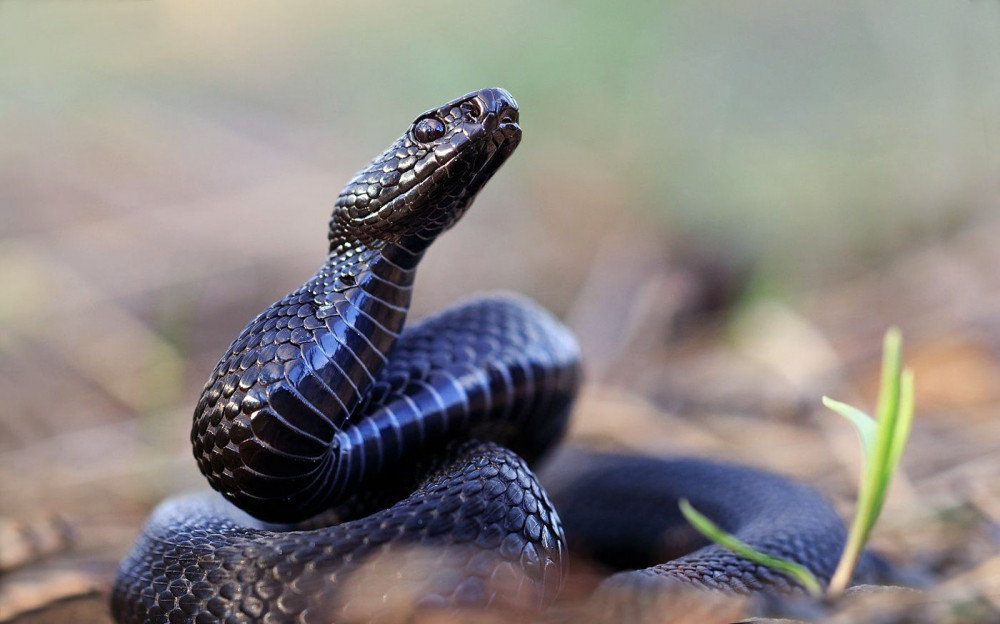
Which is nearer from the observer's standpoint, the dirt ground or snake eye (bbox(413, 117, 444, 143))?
snake eye (bbox(413, 117, 444, 143))

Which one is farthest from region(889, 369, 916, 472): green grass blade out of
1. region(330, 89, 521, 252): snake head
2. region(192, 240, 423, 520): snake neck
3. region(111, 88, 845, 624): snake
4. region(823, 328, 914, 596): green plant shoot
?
region(192, 240, 423, 520): snake neck

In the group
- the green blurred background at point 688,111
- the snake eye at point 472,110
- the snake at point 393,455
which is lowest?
the snake at point 393,455

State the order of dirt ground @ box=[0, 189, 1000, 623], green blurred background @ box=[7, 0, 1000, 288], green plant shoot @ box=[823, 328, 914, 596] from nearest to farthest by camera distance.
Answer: green plant shoot @ box=[823, 328, 914, 596] < dirt ground @ box=[0, 189, 1000, 623] < green blurred background @ box=[7, 0, 1000, 288]

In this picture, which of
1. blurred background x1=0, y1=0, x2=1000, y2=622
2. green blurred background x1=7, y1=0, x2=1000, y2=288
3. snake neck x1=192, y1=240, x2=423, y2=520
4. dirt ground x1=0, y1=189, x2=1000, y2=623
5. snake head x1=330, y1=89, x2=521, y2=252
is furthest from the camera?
green blurred background x1=7, y1=0, x2=1000, y2=288

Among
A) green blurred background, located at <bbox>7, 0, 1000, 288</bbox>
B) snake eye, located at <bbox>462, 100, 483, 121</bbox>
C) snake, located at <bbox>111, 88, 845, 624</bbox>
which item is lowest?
snake, located at <bbox>111, 88, 845, 624</bbox>

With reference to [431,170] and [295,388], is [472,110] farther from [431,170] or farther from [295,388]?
[295,388]

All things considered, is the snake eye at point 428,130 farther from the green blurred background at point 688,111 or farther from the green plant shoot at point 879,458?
the green blurred background at point 688,111

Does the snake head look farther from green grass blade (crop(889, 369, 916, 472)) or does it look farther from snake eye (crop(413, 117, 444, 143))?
green grass blade (crop(889, 369, 916, 472))

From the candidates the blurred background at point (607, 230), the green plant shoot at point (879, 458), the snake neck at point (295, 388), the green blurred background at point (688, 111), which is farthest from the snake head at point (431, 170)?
the green blurred background at point (688, 111)
